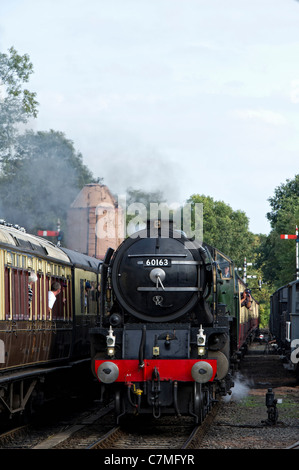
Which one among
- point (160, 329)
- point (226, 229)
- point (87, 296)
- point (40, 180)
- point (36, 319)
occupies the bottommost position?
point (160, 329)

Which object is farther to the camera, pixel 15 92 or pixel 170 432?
pixel 15 92

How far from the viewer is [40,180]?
171 ft

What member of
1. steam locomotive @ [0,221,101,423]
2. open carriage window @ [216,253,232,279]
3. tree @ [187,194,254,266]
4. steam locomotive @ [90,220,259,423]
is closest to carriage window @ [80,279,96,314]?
steam locomotive @ [0,221,101,423]

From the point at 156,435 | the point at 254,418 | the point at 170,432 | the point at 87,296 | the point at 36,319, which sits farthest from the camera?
the point at 87,296

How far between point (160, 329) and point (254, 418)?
3.36 metres

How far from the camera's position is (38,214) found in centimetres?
5197

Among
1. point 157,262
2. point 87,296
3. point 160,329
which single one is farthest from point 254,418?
point 87,296

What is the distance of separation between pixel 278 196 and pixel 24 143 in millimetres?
30090

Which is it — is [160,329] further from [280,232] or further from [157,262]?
[280,232]

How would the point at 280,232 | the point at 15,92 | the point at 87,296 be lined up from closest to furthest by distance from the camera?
the point at 87,296, the point at 15,92, the point at 280,232

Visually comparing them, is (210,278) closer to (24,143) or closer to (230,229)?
(24,143)

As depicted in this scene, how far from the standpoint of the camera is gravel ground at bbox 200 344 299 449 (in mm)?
12297

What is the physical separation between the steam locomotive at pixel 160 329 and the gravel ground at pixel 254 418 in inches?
27.8
